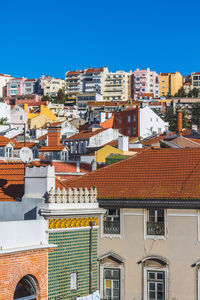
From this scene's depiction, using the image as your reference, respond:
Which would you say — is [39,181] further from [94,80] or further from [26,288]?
[94,80]

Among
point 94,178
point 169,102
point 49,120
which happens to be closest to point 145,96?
point 169,102

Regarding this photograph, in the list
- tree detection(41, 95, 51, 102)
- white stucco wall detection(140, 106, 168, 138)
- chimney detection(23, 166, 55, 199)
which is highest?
tree detection(41, 95, 51, 102)

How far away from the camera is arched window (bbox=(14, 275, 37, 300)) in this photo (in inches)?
660

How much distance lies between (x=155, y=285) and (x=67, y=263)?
4.50 meters

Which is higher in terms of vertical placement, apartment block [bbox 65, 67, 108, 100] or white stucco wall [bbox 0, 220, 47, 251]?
apartment block [bbox 65, 67, 108, 100]

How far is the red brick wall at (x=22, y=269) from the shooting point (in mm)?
15547

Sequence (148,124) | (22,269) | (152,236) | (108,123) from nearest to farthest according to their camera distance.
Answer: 1. (22,269)
2. (152,236)
3. (148,124)
4. (108,123)

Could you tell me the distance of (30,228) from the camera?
1666 cm

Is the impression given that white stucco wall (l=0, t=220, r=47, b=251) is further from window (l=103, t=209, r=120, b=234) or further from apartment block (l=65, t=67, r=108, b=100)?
apartment block (l=65, t=67, r=108, b=100)

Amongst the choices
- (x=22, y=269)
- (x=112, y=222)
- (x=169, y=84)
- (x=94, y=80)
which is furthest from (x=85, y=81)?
(x=22, y=269)

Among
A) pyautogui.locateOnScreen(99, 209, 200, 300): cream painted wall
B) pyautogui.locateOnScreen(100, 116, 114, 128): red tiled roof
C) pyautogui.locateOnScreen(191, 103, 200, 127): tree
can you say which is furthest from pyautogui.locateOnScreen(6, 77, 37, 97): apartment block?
pyautogui.locateOnScreen(99, 209, 200, 300): cream painted wall

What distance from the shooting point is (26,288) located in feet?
55.4

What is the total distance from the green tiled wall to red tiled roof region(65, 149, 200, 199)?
10.6 ft

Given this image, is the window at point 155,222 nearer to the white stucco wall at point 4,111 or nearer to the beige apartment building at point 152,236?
the beige apartment building at point 152,236
